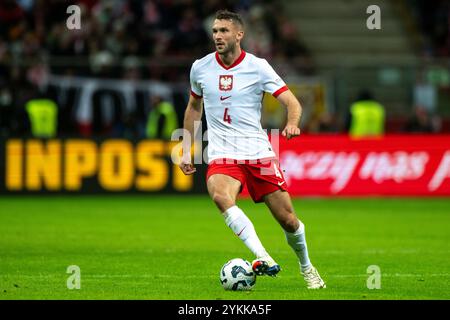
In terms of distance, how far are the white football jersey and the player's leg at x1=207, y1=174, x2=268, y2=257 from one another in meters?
0.28

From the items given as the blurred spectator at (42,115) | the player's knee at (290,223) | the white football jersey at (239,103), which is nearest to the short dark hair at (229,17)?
the white football jersey at (239,103)

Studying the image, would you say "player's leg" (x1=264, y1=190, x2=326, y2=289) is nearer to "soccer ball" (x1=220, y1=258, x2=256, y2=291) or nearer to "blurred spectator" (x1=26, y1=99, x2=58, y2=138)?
"soccer ball" (x1=220, y1=258, x2=256, y2=291)

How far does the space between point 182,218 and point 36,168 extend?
4.62 metres

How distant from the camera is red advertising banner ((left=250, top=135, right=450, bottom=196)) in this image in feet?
73.0

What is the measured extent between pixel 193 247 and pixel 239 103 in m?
4.49

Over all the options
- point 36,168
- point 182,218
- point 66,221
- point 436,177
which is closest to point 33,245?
point 66,221

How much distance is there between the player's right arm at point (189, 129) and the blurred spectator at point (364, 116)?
13.8 m

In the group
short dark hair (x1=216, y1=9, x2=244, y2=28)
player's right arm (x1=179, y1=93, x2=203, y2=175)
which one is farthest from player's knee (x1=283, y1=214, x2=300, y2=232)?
short dark hair (x1=216, y1=9, x2=244, y2=28)

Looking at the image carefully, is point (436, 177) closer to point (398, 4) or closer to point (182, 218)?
point (182, 218)

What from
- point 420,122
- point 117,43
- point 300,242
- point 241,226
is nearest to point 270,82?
point 241,226

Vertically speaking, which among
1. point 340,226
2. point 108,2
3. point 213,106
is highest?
point 108,2

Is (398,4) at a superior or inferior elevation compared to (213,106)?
superior

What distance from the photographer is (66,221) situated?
57.2 ft

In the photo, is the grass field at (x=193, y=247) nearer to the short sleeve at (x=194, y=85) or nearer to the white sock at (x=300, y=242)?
the white sock at (x=300, y=242)
